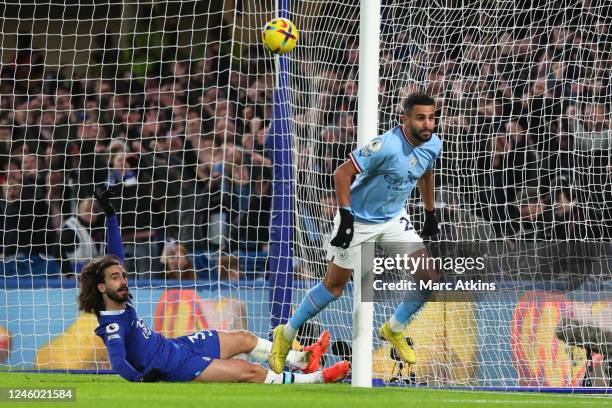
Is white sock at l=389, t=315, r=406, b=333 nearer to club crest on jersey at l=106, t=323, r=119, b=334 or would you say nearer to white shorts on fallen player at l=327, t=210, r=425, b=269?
white shorts on fallen player at l=327, t=210, r=425, b=269

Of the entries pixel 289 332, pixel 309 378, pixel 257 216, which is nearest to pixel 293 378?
pixel 309 378

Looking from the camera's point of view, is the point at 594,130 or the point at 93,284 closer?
the point at 93,284

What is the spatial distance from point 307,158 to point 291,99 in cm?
59

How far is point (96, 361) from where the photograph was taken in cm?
1186

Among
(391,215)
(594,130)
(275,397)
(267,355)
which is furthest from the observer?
(594,130)

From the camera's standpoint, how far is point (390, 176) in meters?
9.01

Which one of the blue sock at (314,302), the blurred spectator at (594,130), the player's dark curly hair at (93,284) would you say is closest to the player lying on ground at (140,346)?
the player's dark curly hair at (93,284)

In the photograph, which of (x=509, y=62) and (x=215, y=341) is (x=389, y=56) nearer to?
(x=509, y=62)

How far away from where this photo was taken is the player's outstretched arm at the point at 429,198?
9.52 meters

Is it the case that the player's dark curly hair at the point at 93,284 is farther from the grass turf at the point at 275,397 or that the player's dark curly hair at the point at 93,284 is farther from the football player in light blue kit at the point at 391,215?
the football player in light blue kit at the point at 391,215

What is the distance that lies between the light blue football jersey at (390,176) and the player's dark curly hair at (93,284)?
2.15 metres

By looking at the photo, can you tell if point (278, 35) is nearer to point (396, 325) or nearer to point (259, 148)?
point (396, 325)

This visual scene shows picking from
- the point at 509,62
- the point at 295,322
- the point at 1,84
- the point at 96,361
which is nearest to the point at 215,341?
the point at 295,322

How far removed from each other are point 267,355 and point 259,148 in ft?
11.4
